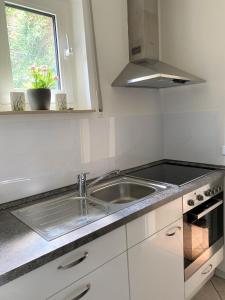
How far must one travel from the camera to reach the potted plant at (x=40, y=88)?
1.35m

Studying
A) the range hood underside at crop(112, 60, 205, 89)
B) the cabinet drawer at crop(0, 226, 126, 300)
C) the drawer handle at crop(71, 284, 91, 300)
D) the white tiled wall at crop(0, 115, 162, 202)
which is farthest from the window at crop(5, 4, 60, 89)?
the drawer handle at crop(71, 284, 91, 300)

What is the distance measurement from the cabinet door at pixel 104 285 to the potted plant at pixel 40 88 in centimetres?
92

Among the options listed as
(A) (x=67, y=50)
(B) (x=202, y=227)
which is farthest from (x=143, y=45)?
(B) (x=202, y=227)

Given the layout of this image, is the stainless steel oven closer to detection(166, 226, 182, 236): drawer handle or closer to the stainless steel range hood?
detection(166, 226, 182, 236): drawer handle

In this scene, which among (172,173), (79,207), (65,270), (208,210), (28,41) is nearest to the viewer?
(65,270)

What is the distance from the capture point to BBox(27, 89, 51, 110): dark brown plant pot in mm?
1342

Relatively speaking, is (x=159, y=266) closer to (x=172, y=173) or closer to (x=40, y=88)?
(x=172, y=173)

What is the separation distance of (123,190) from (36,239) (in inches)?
33.4

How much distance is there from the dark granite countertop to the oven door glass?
0.34 metres

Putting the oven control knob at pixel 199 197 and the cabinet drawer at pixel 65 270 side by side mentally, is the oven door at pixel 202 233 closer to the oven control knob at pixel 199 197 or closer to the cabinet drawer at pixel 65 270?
the oven control knob at pixel 199 197

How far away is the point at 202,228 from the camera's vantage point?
1.62 metres

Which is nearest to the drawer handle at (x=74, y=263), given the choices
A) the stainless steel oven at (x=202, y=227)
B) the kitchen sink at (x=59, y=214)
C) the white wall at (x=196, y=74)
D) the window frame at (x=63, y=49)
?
the kitchen sink at (x=59, y=214)

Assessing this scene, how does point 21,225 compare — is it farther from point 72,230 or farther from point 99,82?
point 99,82

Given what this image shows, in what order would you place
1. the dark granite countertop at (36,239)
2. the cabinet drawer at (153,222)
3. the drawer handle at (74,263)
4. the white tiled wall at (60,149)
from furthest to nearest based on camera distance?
1. the white tiled wall at (60,149)
2. the cabinet drawer at (153,222)
3. the drawer handle at (74,263)
4. the dark granite countertop at (36,239)
